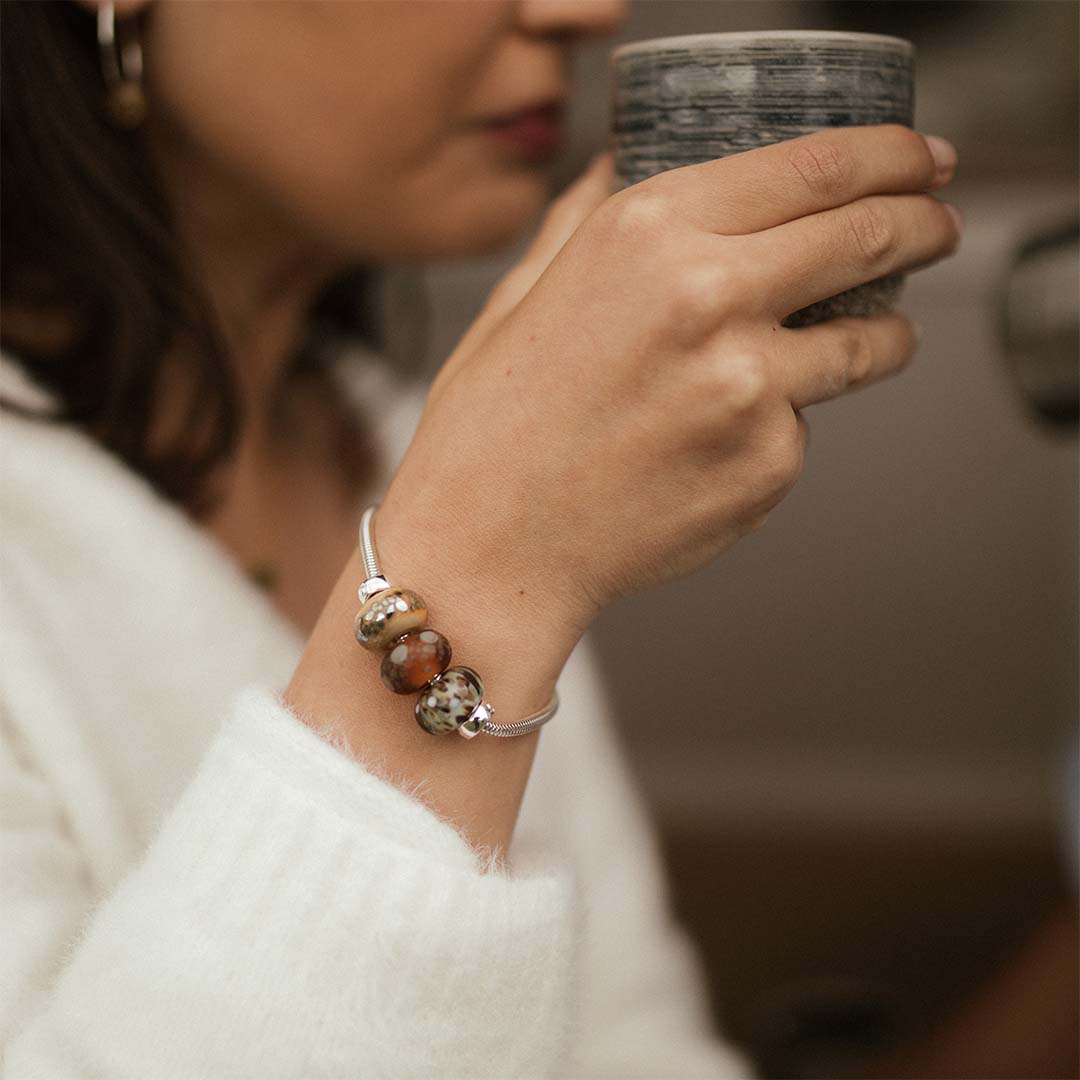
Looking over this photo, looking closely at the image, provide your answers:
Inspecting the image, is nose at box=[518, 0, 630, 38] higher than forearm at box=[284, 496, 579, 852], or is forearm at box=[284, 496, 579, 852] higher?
nose at box=[518, 0, 630, 38]

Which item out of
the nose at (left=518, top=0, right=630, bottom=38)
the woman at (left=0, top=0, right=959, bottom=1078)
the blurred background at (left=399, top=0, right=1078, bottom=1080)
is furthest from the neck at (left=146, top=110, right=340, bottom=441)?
the blurred background at (left=399, top=0, right=1078, bottom=1080)

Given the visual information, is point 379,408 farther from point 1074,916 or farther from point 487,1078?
point 1074,916

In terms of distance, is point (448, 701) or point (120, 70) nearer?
point (448, 701)

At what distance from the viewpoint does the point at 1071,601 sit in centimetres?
196

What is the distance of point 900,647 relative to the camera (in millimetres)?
2035

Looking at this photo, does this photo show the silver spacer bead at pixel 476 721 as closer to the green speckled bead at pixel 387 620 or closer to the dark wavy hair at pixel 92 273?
the green speckled bead at pixel 387 620

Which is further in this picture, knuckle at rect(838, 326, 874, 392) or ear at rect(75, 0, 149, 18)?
ear at rect(75, 0, 149, 18)

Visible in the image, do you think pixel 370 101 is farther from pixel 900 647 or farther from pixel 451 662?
pixel 900 647

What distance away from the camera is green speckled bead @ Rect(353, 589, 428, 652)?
1.64 ft

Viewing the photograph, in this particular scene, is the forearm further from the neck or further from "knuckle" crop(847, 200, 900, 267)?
the neck

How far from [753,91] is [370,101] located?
0.35 m

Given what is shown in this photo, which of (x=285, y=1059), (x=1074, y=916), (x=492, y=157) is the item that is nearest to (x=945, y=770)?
(x=1074, y=916)

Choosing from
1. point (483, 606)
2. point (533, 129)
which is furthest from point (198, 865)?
point (533, 129)

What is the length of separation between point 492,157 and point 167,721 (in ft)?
1.51
